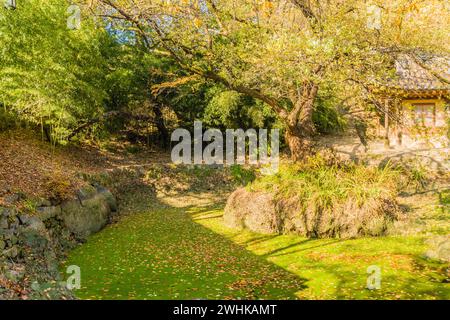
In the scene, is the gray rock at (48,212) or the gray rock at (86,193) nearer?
the gray rock at (48,212)

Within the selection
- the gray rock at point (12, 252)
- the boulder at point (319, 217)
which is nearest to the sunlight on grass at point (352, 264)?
the boulder at point (319, 217)

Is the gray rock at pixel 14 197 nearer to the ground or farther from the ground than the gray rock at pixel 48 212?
farther from the ground

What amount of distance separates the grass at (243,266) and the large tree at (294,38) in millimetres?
4902

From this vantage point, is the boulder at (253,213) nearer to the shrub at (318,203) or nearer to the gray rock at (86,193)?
the shrub at (318,203)

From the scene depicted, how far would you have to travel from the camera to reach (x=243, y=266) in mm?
9898

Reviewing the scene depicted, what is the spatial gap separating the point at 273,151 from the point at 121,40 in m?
10.8

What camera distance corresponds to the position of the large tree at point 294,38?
11.1 m

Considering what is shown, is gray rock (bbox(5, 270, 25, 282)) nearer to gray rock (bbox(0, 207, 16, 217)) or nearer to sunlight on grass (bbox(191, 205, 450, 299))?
gray rock (bbox(0, 207, 16, 217))

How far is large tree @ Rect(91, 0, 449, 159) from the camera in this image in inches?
436

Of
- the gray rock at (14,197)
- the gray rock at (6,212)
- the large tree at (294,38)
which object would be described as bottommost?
the gray rock at (6,212)

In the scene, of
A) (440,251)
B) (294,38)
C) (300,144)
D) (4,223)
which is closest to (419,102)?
(300,144)

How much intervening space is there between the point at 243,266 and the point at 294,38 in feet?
21.8
